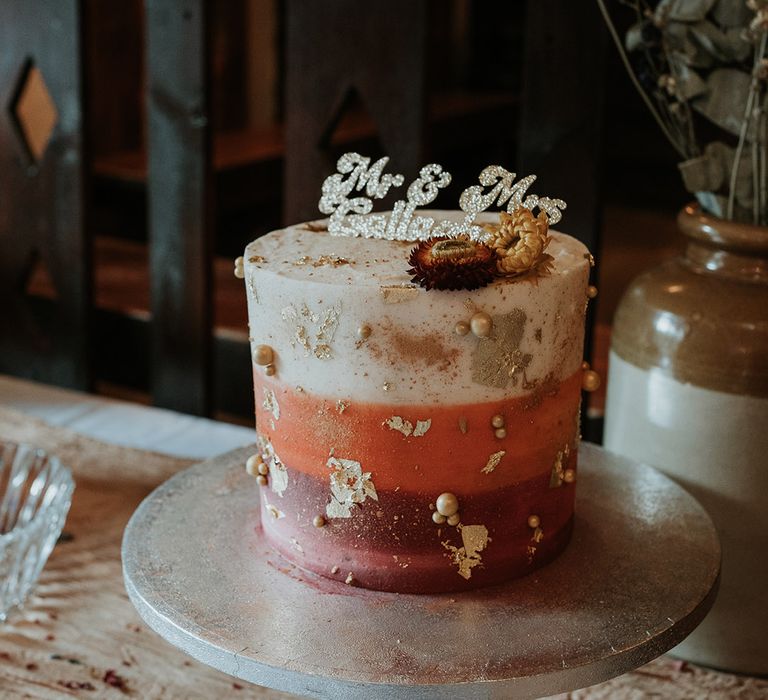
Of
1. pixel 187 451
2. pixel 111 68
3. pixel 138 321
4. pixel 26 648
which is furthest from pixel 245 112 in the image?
pixel 26 648

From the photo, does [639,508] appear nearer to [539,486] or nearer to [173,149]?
[539,486]

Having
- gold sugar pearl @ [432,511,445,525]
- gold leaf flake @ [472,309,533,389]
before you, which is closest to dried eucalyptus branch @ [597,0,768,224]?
gold leaf flake @ [472,309,533,389]

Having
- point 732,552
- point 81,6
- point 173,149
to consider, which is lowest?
point 732,552

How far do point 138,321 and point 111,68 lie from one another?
64.8 inches

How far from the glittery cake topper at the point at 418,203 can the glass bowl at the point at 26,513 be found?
0.48 meters

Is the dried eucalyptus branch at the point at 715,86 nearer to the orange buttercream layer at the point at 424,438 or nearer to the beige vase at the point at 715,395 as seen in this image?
the beige vase at the point at 715,395

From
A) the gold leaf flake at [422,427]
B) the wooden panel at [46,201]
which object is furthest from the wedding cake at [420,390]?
the wooden panel at [46,201]

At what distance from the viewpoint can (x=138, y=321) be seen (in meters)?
2.04

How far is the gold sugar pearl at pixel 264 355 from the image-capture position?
0.83 m

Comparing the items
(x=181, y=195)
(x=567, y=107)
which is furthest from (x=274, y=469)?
(x=181, y=195)

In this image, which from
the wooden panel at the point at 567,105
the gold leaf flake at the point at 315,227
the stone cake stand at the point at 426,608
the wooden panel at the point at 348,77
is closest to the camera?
the stone cake stand at the point at 426,608

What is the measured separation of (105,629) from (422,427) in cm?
52

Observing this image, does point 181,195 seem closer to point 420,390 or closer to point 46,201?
point 46,201

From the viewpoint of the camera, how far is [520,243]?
2.62ft
